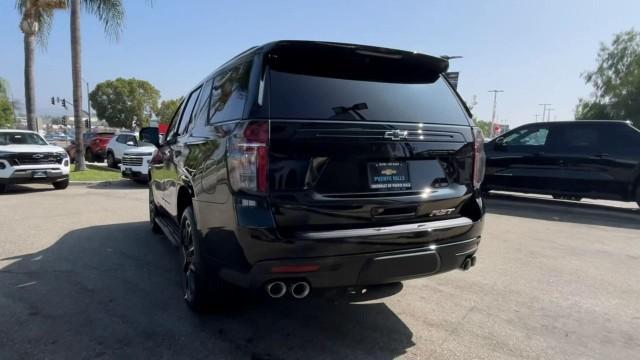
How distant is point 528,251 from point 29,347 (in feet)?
17.4

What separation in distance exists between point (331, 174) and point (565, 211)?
25.4 feet

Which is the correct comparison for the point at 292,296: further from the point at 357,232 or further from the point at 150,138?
the point at 150,138

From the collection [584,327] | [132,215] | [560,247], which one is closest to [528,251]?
[560,247]

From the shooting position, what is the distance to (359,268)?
256cm

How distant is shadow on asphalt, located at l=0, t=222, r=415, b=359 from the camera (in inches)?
113

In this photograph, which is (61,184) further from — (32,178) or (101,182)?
(101,182)

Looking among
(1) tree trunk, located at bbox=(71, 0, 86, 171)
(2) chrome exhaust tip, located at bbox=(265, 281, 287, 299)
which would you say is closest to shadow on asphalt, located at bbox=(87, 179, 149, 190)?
(1) tree trunk, located at bbox=(71, 0, 86, 171)

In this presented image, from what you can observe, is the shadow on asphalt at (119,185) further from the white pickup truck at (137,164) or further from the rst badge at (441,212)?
the rst badge at (441,212)

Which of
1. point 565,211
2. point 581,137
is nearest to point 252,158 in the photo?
point 565,211

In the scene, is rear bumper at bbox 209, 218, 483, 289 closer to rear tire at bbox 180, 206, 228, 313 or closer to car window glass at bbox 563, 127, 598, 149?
rear tire at bbox 180, 206, 228, 313

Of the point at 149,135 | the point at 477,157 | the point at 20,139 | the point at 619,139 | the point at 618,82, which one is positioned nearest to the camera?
the point at 477,157

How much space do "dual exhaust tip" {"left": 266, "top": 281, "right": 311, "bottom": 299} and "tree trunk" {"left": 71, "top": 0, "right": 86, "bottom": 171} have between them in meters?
14.2

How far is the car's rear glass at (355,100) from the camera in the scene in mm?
2617

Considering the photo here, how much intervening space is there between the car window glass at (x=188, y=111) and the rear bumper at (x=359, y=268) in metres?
2.13
